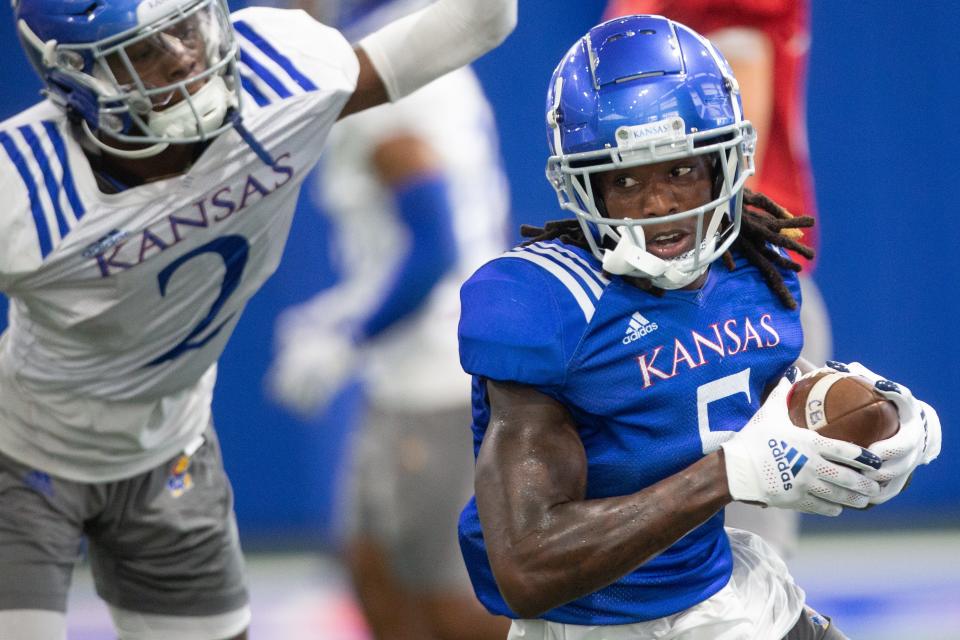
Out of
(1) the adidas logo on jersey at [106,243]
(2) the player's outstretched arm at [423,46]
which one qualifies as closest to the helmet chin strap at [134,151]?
(1) the adidas logo on jersey at [106,243]

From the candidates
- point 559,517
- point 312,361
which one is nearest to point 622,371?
point 559,517

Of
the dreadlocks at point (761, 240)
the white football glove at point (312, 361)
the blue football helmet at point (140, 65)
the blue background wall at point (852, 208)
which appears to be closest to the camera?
the dreadlocks at point (761, 240)

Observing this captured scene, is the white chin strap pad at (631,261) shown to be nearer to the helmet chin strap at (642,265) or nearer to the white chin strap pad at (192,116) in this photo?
the helmet chin strap at (642,265)

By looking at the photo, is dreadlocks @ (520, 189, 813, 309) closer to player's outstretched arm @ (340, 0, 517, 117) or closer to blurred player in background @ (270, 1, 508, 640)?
player's outstretched arm @ (340, 0, 517, 117)

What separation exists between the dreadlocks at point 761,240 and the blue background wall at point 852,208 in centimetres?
208

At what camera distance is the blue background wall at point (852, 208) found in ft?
13.3

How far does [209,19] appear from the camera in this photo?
2.20m

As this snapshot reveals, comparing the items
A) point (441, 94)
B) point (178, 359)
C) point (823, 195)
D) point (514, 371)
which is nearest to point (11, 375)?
point (178, 359)

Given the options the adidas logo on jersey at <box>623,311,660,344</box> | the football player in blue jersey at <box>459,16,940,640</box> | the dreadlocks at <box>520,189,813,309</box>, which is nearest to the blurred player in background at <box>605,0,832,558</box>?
the dreadlocks at <box>520,189,813,309</box>

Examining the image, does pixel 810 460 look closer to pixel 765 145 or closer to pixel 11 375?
pixel 11 375

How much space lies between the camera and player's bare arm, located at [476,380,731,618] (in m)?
1.58

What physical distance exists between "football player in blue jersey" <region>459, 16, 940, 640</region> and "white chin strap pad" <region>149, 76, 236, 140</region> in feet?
1.96

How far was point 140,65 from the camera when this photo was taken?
2168 mm

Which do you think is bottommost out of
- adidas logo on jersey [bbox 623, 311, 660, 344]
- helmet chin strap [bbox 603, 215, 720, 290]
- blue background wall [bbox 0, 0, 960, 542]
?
blue background wall [bbox 0, 0, 960, 542]
